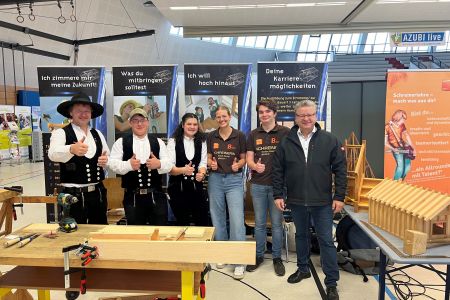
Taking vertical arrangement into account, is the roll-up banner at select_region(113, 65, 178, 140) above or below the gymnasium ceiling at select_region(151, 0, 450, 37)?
below

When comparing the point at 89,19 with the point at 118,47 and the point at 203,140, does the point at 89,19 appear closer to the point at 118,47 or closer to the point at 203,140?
the point at 118,47

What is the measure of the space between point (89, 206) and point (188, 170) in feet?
3.27

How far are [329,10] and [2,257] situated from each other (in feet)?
9.95

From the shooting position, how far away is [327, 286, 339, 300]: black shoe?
310 cm

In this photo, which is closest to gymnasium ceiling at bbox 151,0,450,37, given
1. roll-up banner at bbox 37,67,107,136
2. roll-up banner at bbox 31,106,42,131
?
roll-up banner at bbox 37,67,107,136

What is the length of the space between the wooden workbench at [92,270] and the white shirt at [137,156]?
2.47 ft

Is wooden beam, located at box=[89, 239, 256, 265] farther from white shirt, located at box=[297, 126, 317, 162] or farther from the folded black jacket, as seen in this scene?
white shirt, located at box=[297, 126, 317, 162]

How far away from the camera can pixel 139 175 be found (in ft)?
10.5

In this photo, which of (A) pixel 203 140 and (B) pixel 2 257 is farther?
(A) pixel 203 140

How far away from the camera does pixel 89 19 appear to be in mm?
11891

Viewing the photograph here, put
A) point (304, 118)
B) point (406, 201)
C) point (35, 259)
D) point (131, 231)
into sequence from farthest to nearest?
point (304, 118) < point (406, 201) < point (131, 231) < point (35, 259)

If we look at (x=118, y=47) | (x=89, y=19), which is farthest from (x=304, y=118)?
(x=118, y=47)

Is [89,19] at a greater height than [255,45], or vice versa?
[255,45]

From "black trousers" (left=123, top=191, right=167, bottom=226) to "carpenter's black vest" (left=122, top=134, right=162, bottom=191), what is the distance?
0.25 ft
